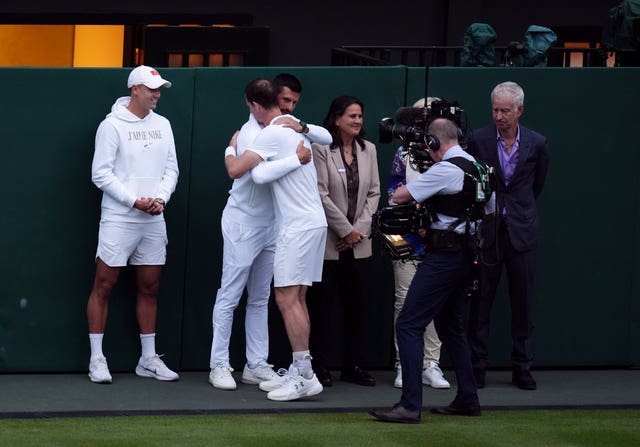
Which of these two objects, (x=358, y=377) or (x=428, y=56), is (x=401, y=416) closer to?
(x=358, y=377)

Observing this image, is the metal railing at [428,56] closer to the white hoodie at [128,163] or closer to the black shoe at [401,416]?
the white hoodie at [128,163]

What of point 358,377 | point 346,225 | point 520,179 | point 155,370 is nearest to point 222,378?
point 155,370

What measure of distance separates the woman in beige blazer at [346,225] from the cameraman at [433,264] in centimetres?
120

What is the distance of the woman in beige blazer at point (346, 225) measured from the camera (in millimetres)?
10148

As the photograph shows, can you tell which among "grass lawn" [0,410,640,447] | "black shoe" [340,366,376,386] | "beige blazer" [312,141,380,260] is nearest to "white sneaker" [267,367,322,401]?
"grass lawn" [0,410,640,447]

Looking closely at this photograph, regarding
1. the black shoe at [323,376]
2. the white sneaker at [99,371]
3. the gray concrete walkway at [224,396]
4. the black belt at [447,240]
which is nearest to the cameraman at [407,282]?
the gray concrete walkway at [224,396]

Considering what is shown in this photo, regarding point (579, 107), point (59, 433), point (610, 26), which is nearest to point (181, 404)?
point (59, 433)

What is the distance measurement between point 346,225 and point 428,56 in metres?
5.64

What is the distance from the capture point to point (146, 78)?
9.92m

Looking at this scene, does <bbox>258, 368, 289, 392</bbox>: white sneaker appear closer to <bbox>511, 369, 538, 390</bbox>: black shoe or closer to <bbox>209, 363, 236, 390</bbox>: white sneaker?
<bbox>209, 363, 236, 390</bbox>: white sneaker

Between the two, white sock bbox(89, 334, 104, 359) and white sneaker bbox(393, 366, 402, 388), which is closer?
white sock bbox(89, 334, 104, 359)

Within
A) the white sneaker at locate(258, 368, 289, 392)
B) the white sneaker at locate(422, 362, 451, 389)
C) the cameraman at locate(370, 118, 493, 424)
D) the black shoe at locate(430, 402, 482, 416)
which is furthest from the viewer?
the white sneaker at locate(422, 362, 451, 389)

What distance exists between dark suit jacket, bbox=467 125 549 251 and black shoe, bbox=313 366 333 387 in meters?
1.58

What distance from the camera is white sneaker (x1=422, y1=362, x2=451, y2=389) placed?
1020cm
